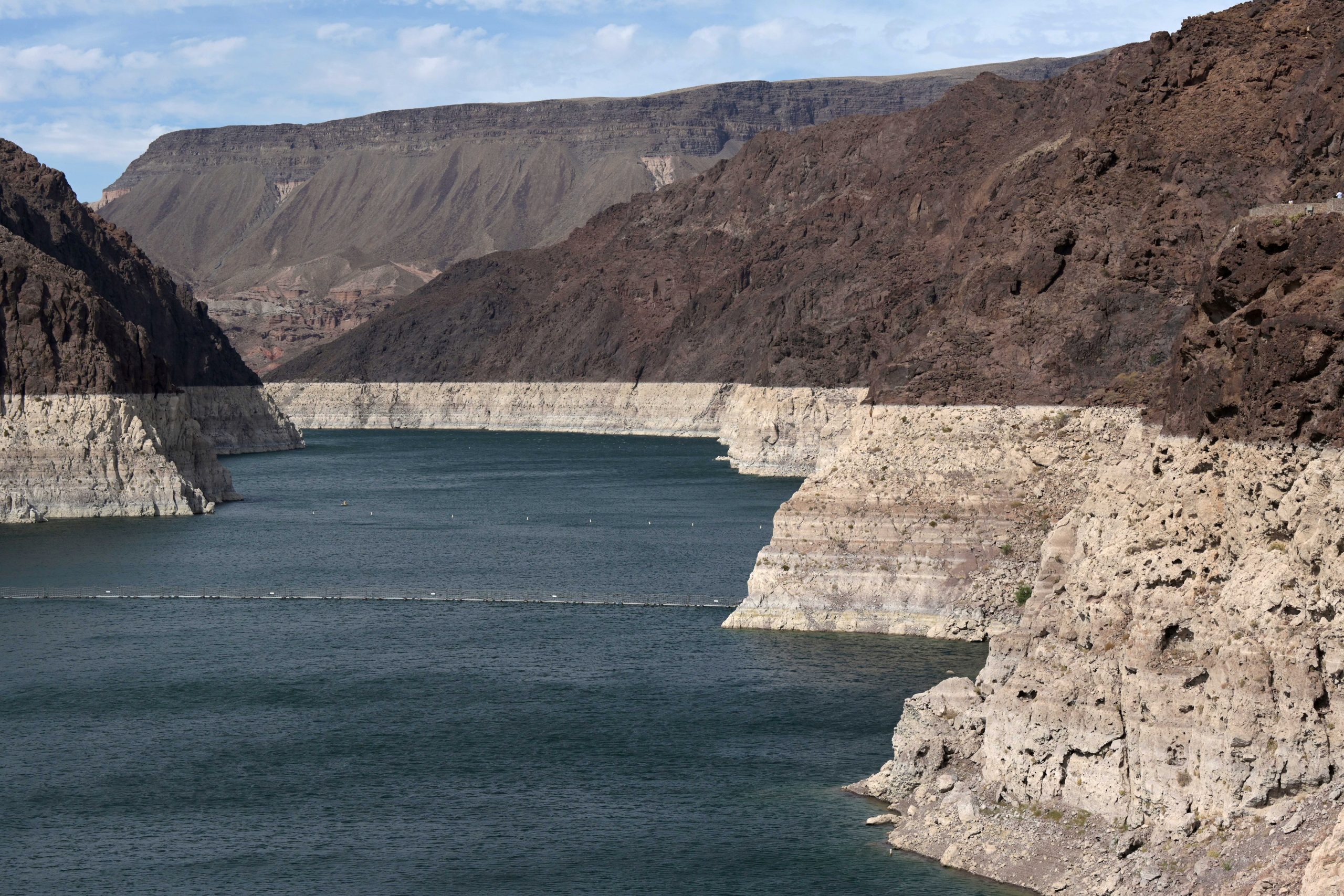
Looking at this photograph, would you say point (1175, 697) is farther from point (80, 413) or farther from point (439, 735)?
point (80, 413)

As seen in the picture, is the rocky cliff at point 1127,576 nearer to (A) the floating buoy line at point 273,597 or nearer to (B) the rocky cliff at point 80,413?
(A) the floating buoy line at point 273,597

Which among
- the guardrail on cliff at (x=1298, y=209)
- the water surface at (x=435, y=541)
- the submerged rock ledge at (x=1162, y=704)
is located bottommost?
the water surface at (x=435, y=541)

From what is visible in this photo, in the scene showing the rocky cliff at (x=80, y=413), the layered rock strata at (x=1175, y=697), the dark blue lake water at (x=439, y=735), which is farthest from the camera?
the rocky cliff at (x=80, y=413)

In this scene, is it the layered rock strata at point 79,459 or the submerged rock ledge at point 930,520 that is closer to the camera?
the submerged rock ledge at point 930,520

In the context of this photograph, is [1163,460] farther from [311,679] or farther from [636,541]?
[636,541]

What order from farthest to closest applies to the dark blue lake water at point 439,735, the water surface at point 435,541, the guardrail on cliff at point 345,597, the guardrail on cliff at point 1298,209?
the water surface at point 435,541 < the guardrail on cliff at point 345,597 < the dark blue lake water at point 439,735 < the guardrail on cliff at point 1298,209

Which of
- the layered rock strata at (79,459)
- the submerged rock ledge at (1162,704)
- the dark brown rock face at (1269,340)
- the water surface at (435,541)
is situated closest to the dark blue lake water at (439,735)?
the water surface at (435,541)

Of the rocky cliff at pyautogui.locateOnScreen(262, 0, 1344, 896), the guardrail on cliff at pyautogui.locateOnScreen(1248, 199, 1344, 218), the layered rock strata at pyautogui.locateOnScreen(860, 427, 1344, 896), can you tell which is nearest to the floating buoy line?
the rocky cliff at pyautogui.locateOnScreen(262, 0, 1344, 896)
